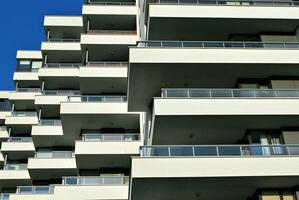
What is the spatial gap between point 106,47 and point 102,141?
9.68 meters

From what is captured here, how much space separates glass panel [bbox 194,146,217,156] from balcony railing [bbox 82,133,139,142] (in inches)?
505

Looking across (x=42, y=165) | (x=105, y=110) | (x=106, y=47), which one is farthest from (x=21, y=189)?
(x=106, y=47)

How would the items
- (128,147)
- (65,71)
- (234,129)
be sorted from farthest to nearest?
(65,71) → (128,147) → (234,129)

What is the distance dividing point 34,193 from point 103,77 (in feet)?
35.3

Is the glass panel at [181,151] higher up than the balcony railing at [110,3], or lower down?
lower down

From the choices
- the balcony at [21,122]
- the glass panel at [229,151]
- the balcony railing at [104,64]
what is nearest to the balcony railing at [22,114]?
the balcony at [21,122]

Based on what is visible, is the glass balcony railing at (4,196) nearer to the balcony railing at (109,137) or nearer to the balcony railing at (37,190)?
the balcony railing at (37,190)

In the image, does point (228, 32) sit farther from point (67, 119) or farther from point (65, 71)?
point (65, 71)

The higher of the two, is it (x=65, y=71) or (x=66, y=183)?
(x=65, y=71)

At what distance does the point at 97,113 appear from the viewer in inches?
1289

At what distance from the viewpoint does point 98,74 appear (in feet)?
115

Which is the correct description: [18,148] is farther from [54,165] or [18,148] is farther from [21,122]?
[54,165]

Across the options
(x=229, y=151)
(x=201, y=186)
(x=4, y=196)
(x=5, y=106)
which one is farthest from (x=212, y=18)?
(x=5, y=106)

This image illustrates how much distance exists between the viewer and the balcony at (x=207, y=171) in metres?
19.0
